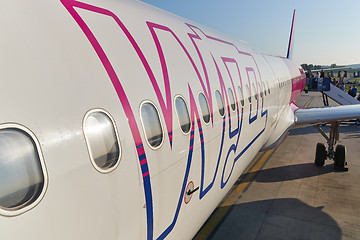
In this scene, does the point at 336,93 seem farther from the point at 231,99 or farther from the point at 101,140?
the point at 101,140

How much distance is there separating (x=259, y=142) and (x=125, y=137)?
218 inches

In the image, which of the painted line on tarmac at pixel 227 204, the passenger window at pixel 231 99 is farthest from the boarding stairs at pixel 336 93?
the passenger window at pixel 231 99

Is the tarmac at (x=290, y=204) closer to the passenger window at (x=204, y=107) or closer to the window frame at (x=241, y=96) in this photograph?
the window frame at (x=241, y=96)

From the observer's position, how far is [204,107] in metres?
3.64

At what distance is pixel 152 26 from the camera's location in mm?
3082

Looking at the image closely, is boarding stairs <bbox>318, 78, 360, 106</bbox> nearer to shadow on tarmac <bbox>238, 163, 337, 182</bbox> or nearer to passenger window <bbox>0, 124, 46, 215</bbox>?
shadow on tarmac <bbox>238, 163, 337, 182</bbox>

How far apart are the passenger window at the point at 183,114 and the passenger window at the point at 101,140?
1.09 metres

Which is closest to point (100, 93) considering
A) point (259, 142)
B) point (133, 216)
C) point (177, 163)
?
point (133, 216)

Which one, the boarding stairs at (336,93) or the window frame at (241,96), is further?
the boarding stairs at (336,93)

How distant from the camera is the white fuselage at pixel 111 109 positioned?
1.52 m

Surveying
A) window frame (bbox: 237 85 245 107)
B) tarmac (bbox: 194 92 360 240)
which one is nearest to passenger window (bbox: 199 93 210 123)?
window frame (bbox: 237 85 245 107)

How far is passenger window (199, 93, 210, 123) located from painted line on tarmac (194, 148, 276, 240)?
3544mm

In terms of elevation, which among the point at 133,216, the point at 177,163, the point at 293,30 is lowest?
the point at 133,216

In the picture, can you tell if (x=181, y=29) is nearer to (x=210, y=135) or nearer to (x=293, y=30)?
(x=210, y=135)
